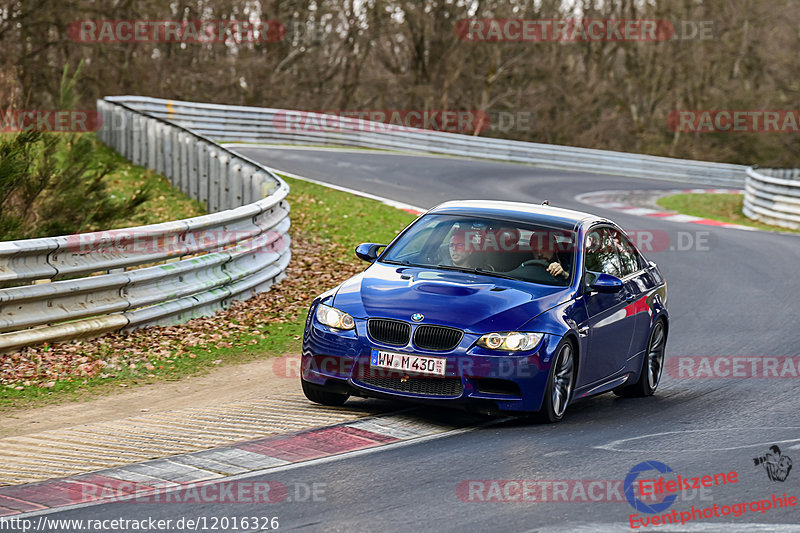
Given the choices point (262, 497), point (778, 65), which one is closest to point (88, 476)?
point (262, 497)

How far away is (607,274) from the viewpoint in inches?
357

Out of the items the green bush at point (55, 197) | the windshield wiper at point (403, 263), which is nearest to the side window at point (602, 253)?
the windshield wiper at point (403, 263)

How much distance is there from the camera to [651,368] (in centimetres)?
1014

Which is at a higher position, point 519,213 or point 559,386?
point 519,213

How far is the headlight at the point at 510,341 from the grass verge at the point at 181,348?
10.9 feet

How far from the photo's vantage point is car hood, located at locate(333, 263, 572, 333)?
796 centimetres

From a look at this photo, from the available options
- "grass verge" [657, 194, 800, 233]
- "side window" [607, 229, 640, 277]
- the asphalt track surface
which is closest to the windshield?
"side window" [607, 229, 640, 277]

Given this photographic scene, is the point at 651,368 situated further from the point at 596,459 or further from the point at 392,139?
the point at 392,139

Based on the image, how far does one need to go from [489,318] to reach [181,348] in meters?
3.92

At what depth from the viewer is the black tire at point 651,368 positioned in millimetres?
10016

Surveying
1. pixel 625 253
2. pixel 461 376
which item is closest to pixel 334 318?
pixel 461 376

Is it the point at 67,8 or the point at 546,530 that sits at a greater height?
the point at 67,8

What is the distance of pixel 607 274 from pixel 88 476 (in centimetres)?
444

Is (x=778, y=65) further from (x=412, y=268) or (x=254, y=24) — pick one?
(x=412, y=268)
